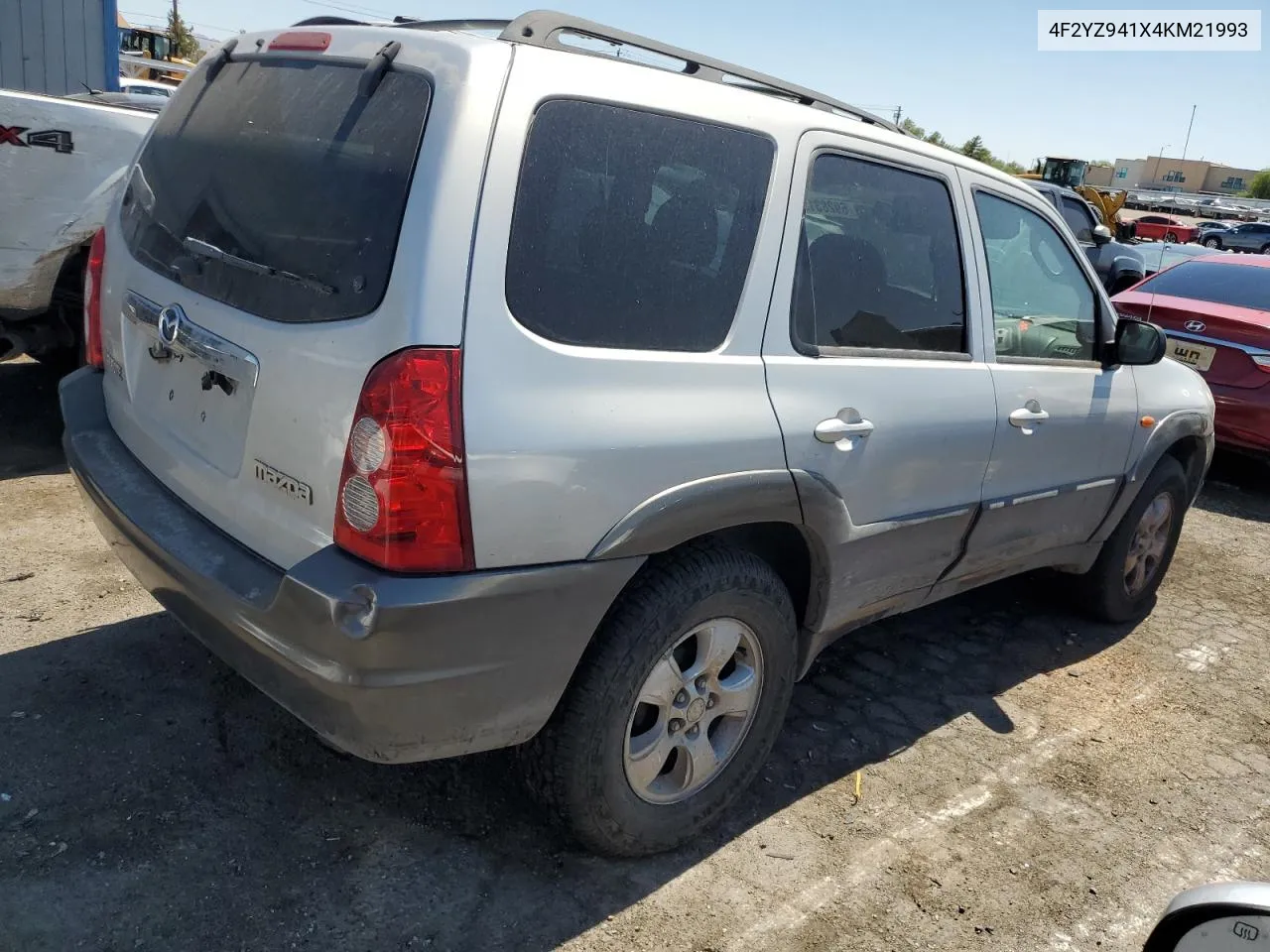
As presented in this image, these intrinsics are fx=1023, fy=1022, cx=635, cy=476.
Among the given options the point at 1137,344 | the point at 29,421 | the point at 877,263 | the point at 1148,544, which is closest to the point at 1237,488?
the point at 1148,544

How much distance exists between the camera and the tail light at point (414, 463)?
6.58ft

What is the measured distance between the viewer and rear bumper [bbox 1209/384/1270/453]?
266 inches

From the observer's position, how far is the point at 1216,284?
782 cm

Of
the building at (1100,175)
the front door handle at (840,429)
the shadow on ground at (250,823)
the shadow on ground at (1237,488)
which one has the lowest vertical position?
the shadow on ground at (1237,488)

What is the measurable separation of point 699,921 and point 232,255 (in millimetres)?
1967

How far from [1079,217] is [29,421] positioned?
10.2m

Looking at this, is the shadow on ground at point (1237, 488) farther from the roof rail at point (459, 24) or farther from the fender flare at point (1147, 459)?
the roof rail at point (459, 24)

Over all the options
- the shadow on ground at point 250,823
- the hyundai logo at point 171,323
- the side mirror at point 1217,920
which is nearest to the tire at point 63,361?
the shadow on ground at point 250,823

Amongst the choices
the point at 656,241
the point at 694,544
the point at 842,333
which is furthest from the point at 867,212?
the point at 694,544

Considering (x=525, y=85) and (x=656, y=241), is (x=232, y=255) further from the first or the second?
(x=656, y=241)

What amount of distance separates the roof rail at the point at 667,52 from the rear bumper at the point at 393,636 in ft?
3.99

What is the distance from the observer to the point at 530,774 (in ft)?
8.15

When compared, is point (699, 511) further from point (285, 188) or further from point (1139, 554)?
point (1139, 554)

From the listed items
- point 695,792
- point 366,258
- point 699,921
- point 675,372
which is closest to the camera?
point 366,258
